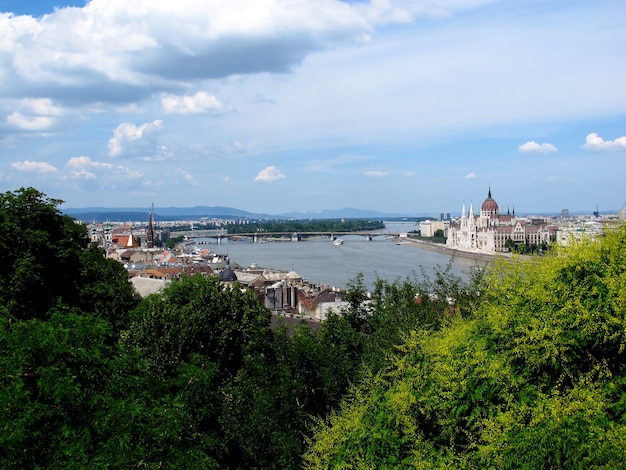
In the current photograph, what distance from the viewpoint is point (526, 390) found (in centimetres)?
523

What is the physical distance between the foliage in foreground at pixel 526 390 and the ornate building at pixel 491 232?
6782cm

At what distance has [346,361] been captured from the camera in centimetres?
976

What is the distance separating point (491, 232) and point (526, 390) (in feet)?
249

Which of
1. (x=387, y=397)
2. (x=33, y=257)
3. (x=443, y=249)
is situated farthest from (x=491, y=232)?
(x=387, y=397)

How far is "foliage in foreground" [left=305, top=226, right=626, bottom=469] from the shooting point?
4.39m

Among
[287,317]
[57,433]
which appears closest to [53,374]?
[57,433]

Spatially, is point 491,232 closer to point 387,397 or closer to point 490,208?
point 490,208

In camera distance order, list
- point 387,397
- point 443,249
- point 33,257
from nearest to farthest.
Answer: point 387,397, point 33,257, point 443,249

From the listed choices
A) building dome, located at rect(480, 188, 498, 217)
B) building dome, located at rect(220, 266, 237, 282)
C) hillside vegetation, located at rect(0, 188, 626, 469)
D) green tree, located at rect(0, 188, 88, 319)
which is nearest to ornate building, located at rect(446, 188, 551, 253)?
building dome, located at rect(480, 188, 498, 217)

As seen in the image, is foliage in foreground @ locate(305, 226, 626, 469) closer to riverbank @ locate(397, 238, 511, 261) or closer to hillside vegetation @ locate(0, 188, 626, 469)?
hillside vegetation @ locate(0, 188, 626, 469)

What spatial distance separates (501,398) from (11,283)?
8.72 meters

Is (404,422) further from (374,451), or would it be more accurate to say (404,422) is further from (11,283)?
(11,283)

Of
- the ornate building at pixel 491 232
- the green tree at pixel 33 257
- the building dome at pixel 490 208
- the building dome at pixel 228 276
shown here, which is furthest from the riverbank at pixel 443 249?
the green tree at pixel 33 257

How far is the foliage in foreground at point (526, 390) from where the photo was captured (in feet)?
14.4
